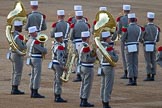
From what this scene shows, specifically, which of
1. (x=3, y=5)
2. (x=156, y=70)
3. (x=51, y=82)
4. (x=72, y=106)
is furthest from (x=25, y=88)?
(x=3, y=5)

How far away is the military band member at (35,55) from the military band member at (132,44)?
4.06m

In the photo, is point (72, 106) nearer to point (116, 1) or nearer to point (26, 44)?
point (26, 44)

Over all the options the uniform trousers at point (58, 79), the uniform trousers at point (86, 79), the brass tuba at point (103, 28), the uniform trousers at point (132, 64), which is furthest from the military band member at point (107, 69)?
the uniform trousers at point (132, 64)

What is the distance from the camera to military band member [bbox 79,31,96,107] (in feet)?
76.9

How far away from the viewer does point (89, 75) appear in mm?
23609

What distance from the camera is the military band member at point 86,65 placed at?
923 inches

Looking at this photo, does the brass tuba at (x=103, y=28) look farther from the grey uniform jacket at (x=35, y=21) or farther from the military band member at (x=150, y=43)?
the grey uniform jacket at (x=35, y=21)

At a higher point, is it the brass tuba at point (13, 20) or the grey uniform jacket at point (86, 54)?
the brass tuba at point (13, 20)

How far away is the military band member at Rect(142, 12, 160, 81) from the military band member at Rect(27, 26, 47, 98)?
4.98 metres

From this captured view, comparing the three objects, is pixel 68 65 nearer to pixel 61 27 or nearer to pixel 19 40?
pixel 19 40

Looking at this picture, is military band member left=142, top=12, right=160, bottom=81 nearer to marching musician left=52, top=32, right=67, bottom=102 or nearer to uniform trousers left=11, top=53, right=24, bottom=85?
uniform trousers left=11, top=53, right=24, bottom=85

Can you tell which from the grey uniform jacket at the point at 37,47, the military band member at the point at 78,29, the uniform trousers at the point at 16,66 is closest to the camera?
the grey uniform jacket at the point at 37,47

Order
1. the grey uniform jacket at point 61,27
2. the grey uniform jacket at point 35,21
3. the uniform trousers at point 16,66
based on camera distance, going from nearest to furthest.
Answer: the uniform trousers at point 16,66
the grey uniform jacket at point 61,27
the grey uniform jacket at point 35,21

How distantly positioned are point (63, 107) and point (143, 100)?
2669 millimetres
